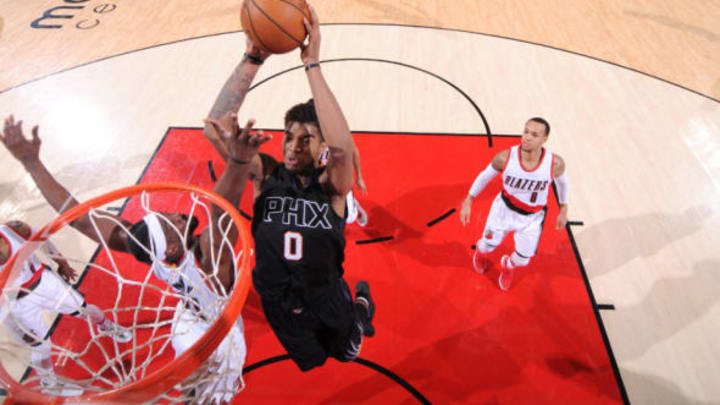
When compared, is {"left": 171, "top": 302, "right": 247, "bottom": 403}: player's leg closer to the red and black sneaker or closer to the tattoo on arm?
the red and black sneaker

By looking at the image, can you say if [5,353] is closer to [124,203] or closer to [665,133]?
[124,203]

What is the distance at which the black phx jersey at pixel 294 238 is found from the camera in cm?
208

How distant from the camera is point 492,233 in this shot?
333 centimetres

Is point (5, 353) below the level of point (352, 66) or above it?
below

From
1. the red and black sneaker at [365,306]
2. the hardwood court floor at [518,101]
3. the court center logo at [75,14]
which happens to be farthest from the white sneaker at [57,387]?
the court center logo at [75,14]

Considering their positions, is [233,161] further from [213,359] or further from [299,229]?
[213,359]

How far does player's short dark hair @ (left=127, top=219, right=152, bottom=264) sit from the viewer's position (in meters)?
2.17

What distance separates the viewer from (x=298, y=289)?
2178 millimetres

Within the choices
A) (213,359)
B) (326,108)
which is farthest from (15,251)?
(326,108)

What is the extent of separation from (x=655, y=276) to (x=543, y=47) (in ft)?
13.2

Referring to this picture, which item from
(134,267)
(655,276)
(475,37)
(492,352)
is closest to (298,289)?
(492,352)

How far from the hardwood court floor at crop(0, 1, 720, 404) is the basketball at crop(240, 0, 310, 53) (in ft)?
6.61

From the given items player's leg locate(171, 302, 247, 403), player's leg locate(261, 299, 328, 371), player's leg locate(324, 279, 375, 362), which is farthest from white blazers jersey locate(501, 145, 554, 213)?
player's leg locate(171, 302, 247, 403)

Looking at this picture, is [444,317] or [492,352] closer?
[492,352]
